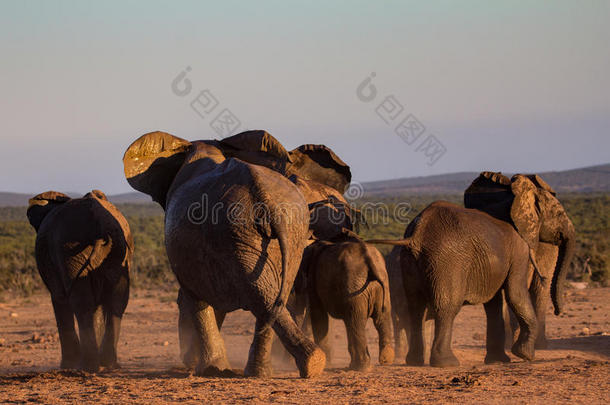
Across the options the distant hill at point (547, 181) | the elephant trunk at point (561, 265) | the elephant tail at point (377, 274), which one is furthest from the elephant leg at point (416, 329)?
the distant hill at point (547, 181)

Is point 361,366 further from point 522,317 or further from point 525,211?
point 525,211

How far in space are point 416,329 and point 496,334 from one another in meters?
0.99

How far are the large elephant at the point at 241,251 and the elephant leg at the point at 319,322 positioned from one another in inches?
60.6

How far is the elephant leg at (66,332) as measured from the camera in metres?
10.5

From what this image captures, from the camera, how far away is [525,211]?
10.8 metres

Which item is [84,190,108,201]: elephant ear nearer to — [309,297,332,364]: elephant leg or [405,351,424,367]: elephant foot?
[309,297,332,364]: elephant leg

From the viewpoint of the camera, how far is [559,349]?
11.6 metres

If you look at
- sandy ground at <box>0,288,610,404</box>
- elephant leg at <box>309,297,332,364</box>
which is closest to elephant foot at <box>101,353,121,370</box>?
sandy ground at <box>0,288,610,404</box>

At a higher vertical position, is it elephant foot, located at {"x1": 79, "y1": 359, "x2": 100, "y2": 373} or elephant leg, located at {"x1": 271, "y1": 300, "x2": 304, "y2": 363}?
elephant leg, located at {"x1": 271, "y1": 300, "x2": 304, "y2": 363}

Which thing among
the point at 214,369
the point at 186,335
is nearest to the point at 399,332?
the point at 186,335

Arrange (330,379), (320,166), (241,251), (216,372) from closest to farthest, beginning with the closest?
(241,251) → (330,379) → (216,372) → (320,166)

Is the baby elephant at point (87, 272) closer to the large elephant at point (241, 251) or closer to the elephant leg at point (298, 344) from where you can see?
the large elephant at point (241, 251)

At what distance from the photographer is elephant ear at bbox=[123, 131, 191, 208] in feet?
31.8

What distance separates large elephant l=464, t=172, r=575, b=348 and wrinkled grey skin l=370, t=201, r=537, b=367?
0.43 meters
